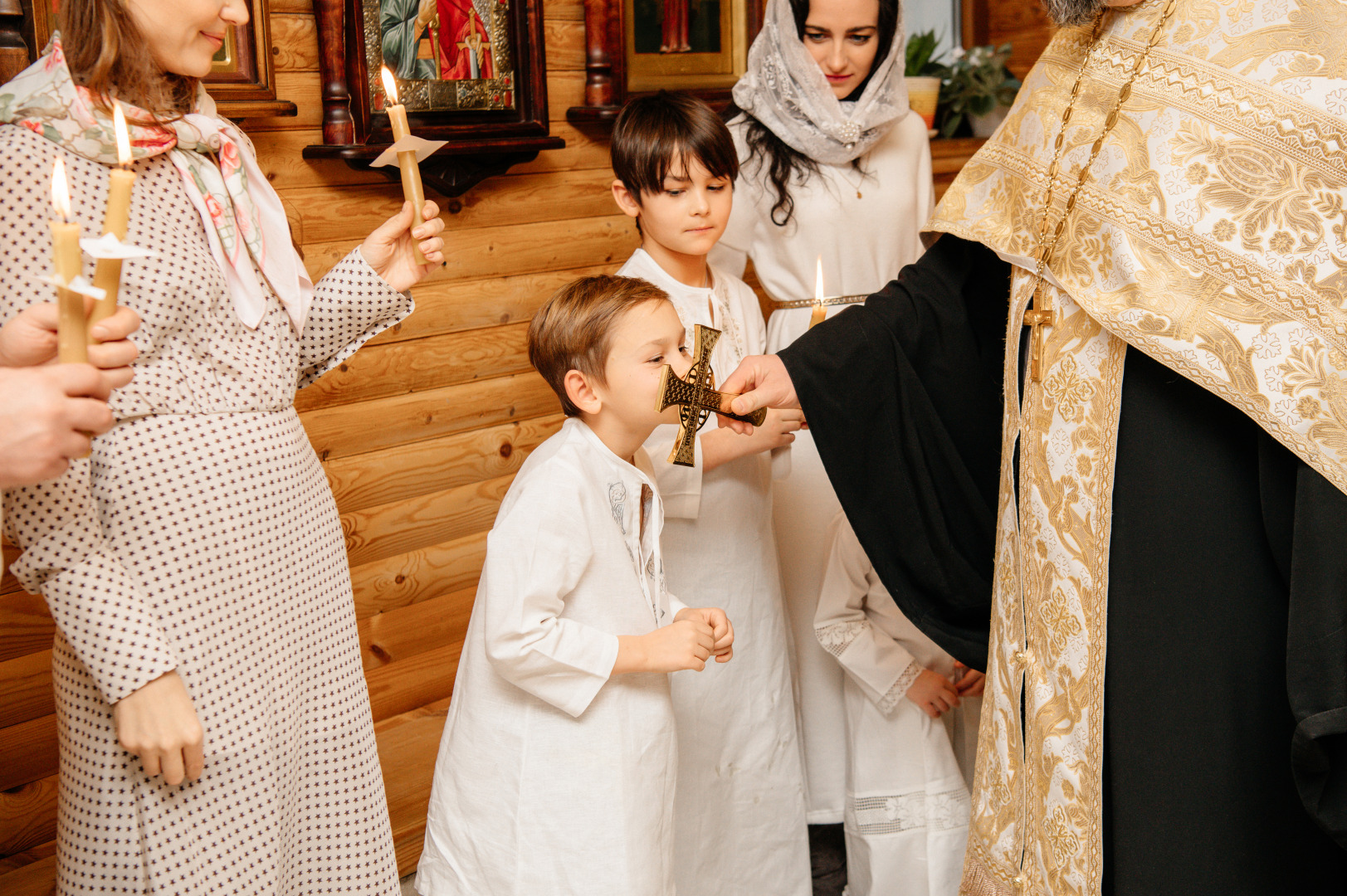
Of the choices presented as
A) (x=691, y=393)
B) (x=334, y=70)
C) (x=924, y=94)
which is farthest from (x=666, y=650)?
(x=924, y=94)


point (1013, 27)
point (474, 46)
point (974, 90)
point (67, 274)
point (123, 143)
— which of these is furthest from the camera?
point (1013, 27)

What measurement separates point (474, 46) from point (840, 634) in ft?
5.53

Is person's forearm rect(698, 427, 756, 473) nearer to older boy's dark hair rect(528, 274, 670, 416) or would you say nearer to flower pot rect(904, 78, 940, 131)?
older boy's dark hair rect(528, 274, 670, 416)

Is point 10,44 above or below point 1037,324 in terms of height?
above

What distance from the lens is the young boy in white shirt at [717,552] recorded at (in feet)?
7.55

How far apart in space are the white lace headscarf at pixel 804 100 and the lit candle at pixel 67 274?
2.06m

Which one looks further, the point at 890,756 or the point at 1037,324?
the point at 890,756

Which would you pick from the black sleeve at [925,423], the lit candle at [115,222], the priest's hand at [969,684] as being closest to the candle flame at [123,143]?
the lit candle at [115,222]

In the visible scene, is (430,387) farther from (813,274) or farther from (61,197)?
(61,197)

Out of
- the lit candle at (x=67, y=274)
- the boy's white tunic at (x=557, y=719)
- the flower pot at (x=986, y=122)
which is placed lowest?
the boy's white tunic at (x=557, y=719)

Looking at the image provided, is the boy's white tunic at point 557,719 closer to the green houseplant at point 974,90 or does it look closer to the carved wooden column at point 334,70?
the carved wooden column at point 334,70

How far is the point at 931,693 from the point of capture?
8.33ft

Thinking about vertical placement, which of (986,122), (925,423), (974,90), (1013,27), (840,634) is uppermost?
(1013,27)

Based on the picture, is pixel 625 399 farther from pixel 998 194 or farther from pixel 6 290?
pixel 6 290
